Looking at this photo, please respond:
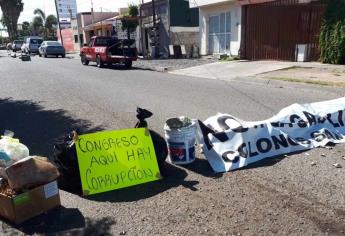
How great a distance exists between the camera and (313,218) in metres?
3.41

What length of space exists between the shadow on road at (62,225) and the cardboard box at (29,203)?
2.5 inches

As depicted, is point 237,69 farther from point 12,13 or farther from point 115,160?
point 12,13

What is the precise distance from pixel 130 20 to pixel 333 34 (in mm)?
17366

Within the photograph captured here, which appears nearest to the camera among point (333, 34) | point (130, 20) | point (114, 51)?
point (333, 34)

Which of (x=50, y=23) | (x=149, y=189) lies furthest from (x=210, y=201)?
(x=50, y=23)

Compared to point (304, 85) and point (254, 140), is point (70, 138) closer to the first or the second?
point (254, 140)

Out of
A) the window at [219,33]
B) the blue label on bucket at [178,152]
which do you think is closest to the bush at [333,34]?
the window at [219,33]

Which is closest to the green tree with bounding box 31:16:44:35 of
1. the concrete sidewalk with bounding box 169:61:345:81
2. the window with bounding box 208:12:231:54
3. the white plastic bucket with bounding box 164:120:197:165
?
the window with bounding box 208:12:231:54

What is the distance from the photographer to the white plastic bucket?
4680 mm

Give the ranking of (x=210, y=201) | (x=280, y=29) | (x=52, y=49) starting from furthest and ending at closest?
1. (x=52, y=49)
2. (x=280, y=29)
3. (x=210, y=201)

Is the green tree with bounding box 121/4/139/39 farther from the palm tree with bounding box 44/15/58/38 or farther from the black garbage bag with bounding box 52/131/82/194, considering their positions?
the palm tree with bounding box 44/15/58/38

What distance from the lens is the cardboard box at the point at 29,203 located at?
349cm

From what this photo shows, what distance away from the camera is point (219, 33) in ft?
74.2

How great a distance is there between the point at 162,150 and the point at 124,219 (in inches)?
48.4
